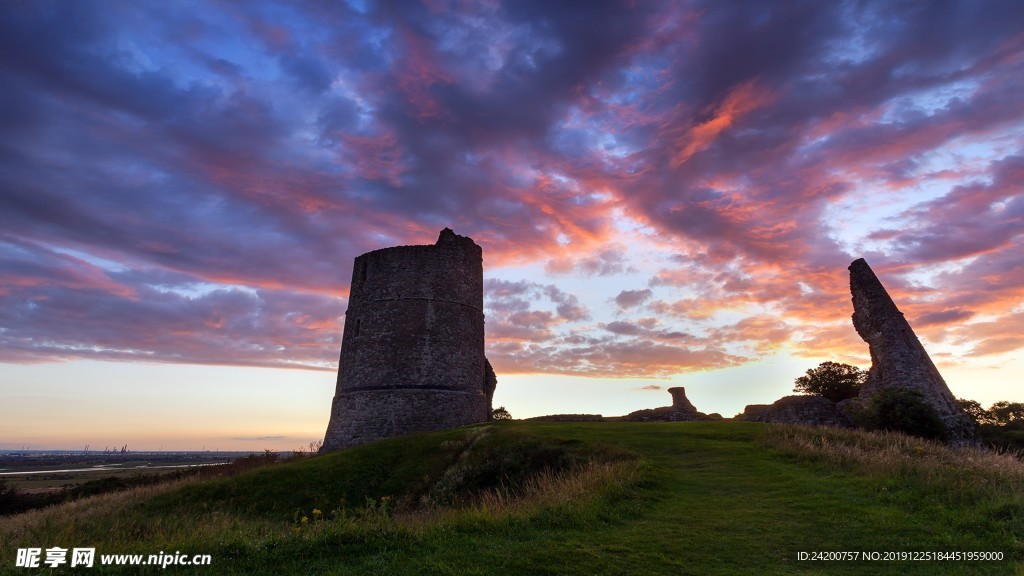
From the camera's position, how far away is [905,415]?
19.3m

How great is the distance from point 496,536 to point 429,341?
2043cm

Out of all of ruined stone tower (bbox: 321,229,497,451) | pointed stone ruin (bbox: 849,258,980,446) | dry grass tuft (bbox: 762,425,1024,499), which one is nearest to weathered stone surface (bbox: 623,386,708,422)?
pointed stone ruin (bbox: 849,258,980,446)

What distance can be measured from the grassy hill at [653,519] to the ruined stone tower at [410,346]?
9681mm

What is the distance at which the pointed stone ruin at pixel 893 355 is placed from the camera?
2255 centimetres

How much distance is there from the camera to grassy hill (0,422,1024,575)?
6.45 meters

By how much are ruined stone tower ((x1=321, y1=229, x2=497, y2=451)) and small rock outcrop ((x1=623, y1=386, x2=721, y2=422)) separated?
941 cm

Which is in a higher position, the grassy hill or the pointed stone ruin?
the pointed stone ruin

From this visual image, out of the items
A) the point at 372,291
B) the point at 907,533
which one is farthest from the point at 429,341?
the point at 907,533

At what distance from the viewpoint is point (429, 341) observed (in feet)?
90.0

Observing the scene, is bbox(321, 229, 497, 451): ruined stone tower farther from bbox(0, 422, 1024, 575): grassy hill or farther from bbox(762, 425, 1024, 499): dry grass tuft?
bbox(762, 425, 1024, 499): dry grass tuft

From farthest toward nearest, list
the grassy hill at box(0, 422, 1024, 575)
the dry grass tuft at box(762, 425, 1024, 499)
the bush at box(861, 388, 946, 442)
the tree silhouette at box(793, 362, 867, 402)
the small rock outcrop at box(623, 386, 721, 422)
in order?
the tree silhouette at box(793, 362, 867, 402) < the small rock outcrop at box(623, 386, 721, 422) < the bush at box(861, 388, 946, 442) < the dry grass tuft at box(762, 425, 1024, 499) < the grassy hill at box(0, 422, 1024, 575)

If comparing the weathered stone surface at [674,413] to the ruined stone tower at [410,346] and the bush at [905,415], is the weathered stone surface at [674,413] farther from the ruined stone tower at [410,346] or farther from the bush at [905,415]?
the bush at [905,415]

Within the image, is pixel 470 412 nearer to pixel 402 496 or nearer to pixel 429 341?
pixel 429 341

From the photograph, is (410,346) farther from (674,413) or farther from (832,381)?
(832,381)
